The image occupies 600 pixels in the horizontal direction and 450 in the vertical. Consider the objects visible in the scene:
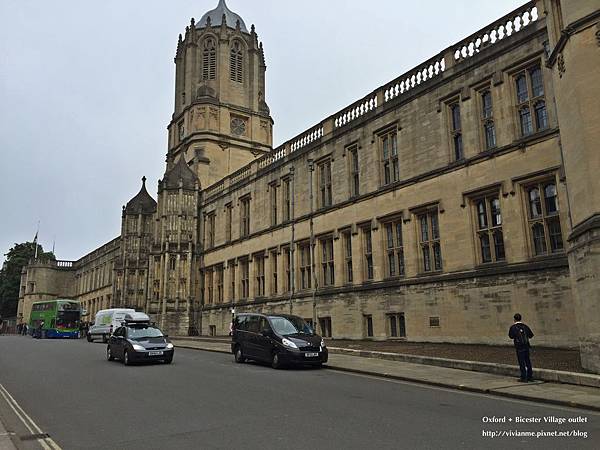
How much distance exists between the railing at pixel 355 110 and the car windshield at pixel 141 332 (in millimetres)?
14667

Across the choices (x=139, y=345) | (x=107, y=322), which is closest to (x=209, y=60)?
(x=107, y=322)

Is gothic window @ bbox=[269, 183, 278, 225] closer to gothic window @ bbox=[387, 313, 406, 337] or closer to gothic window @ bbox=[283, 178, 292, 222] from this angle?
gothic window @ bbox=[283, 178, 292, 222]

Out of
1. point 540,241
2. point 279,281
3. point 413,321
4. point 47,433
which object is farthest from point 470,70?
point 47,433

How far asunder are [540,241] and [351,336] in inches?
413

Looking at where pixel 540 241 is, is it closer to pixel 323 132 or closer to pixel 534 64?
pixel 534 64

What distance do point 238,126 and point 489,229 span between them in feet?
118

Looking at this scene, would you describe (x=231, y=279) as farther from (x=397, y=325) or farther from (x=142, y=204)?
(x=142, y=204)

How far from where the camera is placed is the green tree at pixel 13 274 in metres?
90.8

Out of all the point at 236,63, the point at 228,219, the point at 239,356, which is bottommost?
the point at 239,356

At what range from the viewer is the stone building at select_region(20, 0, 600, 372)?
12945 mm

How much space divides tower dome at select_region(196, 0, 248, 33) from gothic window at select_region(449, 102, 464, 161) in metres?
37.3

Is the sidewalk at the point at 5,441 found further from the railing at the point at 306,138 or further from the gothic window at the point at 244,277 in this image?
the gothic window at the point at 244,277

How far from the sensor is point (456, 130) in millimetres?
21172

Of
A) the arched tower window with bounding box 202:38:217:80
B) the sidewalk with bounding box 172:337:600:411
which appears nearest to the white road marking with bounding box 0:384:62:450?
the sidewalk with bounding box 172:337:600:411
